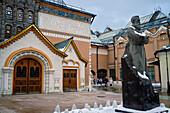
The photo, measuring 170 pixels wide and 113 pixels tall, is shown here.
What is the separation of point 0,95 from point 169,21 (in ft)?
78.3

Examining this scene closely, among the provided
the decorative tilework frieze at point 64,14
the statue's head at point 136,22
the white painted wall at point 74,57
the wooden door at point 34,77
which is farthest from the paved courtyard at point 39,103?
the decorative tilework frieze at point 64,14

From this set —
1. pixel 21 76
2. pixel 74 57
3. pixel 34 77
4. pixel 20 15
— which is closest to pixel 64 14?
pixel 20 15

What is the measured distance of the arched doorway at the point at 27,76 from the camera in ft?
46.1

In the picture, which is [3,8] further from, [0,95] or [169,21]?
[169,21]

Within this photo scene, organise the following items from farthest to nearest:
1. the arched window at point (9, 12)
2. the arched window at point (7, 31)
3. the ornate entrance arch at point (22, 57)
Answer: the arched window at point (9, 12) < the arched window at point (7, 31) < the ornate entrance arch at point (22, 57)

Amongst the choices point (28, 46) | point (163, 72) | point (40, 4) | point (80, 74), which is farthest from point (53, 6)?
point (163, 72)

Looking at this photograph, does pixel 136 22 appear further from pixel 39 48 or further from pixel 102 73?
pixel 102 73

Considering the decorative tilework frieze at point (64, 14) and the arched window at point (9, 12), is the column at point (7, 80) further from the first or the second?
the decorative tilework frieze at point (64, 14)

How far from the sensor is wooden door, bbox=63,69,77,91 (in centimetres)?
1680

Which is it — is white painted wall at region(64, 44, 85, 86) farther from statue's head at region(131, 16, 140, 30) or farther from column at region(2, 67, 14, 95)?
statue's head at region(131, 16, 140, 30)

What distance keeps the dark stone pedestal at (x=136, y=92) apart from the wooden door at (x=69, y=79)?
11598mm

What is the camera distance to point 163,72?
16.2 metres

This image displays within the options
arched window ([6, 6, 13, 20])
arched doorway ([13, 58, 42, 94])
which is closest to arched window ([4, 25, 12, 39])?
arched window ([6, 6, 13, 20])

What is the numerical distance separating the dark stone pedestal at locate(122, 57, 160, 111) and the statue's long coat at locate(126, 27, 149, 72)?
0.76ft
